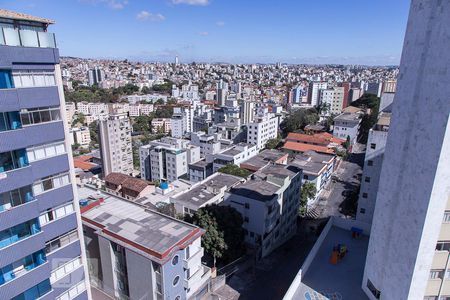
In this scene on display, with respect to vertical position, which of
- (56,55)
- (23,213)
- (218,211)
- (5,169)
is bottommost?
(218,211)

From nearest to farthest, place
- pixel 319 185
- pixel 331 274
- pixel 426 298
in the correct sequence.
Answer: pixel 426 298
pixel 331 274
pixel 319 185

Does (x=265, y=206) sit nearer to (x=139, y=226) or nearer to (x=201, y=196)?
(x=201, y=196)

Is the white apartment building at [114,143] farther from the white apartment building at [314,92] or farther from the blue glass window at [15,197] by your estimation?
the white apartment building at [314,92]

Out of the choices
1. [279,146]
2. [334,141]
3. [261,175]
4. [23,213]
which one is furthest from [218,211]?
[334,141]

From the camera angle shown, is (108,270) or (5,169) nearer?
(5,169)

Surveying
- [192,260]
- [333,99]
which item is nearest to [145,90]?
[333,99]

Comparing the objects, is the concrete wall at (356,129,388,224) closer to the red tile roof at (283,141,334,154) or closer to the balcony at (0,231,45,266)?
the balcony at (0,231,45,266)

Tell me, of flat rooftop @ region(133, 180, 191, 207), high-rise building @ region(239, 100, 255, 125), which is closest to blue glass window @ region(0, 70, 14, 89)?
flat rooftop @ region(133, 180, 191, 207)

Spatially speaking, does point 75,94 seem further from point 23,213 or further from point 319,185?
point 23,213
